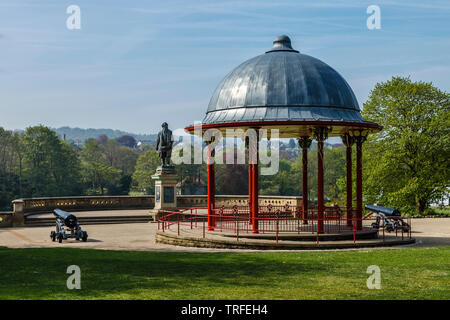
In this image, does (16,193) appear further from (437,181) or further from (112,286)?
(112,286)

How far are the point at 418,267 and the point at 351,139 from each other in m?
10.5

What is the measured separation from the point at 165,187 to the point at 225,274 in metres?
22.5

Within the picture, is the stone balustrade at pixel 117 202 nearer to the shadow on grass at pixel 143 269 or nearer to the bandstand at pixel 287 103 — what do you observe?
the bandstand at pixel 287 103

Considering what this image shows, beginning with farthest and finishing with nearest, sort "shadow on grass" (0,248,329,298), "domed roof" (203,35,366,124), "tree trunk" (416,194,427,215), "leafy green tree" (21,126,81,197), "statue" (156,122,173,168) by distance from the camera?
"leafy green tree" (21,126,81,197) → "tree trunk" (416,194,427,215) → "statue" (156,122,173,168) → "domed roof" (203,35,366,124) → "shadow on grass" (0,248,329,298)

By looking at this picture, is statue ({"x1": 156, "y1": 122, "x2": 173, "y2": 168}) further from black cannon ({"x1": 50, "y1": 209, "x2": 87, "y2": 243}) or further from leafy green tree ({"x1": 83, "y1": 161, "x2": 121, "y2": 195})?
leafy green tree ({"x1": 83, "y1": 161, "x2": 121, "y2": 195})

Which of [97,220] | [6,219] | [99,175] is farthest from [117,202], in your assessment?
[99,175]

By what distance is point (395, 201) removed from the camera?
142 ft

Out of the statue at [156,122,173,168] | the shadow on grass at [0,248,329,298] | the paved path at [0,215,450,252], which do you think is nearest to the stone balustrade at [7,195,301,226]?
the statue at [156,122,173,168]

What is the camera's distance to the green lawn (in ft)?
36.6

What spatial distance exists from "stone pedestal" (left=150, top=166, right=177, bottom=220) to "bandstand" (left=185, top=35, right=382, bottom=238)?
11.7 m

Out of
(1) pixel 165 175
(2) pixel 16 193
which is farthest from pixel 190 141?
(1) pixel 165 175

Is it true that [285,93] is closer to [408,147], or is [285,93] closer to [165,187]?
[165,187]

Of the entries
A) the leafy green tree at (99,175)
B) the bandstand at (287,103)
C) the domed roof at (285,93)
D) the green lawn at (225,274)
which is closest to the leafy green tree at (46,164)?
the leafy green tree at (99,175)

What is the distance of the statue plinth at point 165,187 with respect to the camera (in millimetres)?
35406
